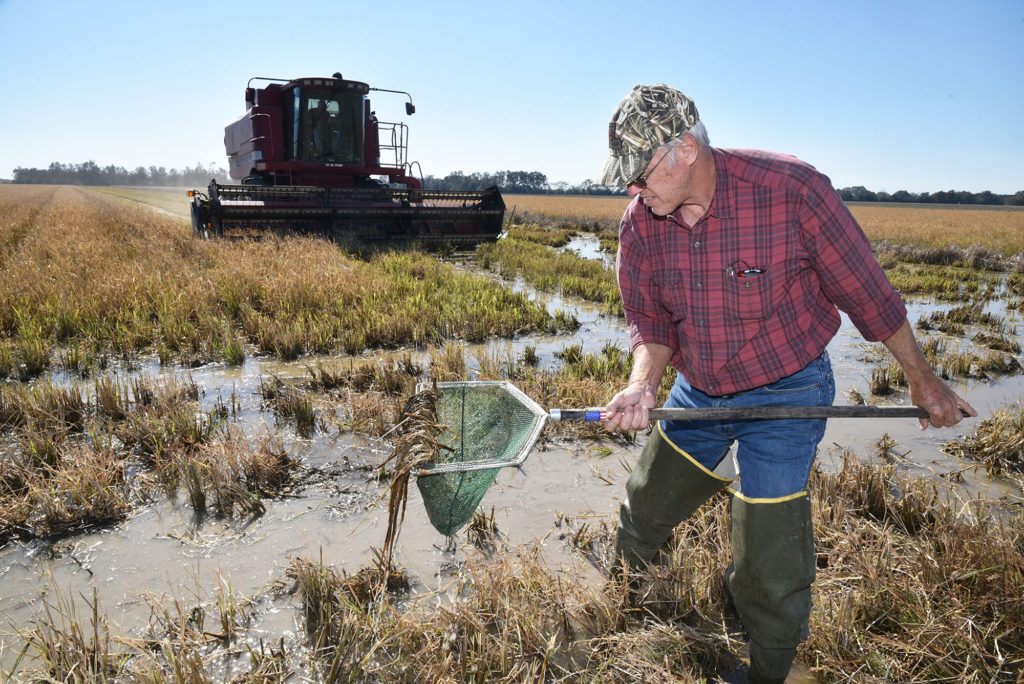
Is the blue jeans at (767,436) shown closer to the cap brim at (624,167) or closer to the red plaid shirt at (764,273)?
the red plaid shirt at (764,273)

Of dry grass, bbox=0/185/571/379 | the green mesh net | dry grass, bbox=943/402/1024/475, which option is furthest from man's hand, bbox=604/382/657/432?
dry grass, bbox=0/185/571/379

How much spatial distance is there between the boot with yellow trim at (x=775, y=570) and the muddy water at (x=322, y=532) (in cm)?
81

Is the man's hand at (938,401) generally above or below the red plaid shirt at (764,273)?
below

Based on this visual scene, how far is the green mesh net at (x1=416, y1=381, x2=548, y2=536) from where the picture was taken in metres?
2.45

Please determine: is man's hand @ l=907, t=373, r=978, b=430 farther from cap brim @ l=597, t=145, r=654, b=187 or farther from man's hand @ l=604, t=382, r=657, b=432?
cap brim @ l=597, t=145, r=654, b=187

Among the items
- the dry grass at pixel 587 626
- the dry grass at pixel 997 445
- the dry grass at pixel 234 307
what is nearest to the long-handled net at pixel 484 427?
the dry grass at pixel 587 626

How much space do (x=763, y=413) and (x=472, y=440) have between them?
157 cm

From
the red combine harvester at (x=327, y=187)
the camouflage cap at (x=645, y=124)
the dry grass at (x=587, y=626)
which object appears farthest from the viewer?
the red combine harvester at (x=327, y=187)

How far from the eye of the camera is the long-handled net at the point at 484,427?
2143 millimetres

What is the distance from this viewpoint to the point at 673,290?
2.29 metres

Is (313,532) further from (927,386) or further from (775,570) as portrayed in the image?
(927,386)

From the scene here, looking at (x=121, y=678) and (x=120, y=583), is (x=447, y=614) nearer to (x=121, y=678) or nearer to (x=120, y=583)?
(x=121, y=678)

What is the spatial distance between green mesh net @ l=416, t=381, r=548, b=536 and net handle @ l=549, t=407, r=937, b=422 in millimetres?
240

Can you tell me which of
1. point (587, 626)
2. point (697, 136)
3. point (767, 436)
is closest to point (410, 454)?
point (587, 626)
